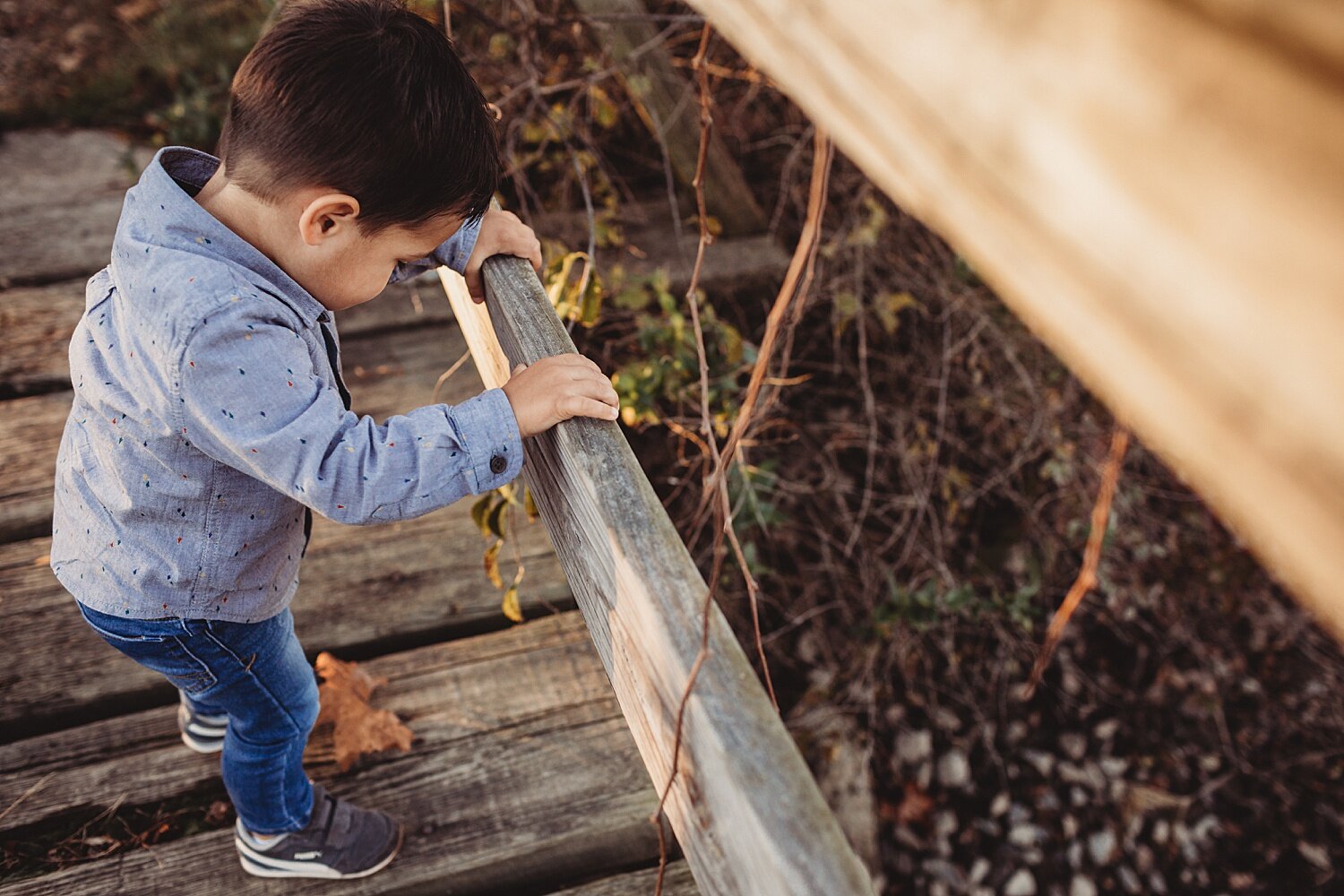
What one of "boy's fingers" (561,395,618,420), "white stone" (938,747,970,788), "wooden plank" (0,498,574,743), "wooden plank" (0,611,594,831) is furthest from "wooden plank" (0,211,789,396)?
"white stone" (938,747,970,788)

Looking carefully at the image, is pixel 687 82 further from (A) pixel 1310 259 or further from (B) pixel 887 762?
(A) pixel 1310 259

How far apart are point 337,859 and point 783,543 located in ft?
6.52

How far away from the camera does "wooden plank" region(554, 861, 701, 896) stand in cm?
163

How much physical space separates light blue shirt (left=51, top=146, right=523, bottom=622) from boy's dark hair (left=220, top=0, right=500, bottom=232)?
14 cm

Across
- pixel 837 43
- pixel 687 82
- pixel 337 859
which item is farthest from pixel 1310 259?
pixel 687 82

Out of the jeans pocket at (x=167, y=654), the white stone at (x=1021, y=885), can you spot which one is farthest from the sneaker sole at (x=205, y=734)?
the white stone at (x=1021, y=885)

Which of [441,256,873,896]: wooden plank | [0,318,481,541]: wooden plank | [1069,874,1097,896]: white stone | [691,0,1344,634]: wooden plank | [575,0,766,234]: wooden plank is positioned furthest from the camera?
[1069,874,1097,896]: white stone

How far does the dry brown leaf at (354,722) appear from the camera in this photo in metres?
1.77

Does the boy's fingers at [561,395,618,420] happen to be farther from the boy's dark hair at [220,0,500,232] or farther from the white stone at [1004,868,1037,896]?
the white stone at [1004,868,1037,896]

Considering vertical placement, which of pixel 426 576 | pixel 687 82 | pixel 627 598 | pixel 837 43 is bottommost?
pixel 426 576

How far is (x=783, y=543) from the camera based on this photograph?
3.23 meters

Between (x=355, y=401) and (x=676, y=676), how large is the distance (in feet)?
6.06

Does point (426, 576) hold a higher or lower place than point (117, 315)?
lower

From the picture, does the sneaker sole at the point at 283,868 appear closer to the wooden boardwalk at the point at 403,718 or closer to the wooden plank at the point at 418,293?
the wooden boardwalk at the point at 403,718
